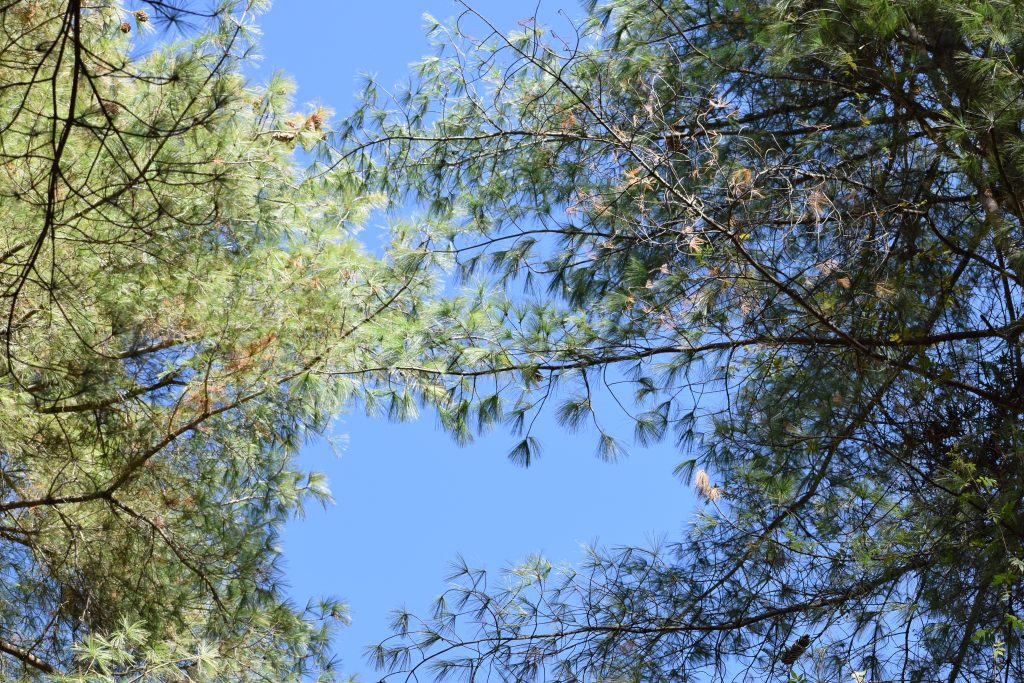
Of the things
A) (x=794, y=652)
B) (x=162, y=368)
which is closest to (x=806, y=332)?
(x=794, y=652)

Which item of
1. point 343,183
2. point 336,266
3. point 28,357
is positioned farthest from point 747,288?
point 28,357

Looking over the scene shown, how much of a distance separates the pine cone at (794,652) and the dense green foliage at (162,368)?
218 centimetres

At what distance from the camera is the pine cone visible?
3.61 metres

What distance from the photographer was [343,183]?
5430 millimetres

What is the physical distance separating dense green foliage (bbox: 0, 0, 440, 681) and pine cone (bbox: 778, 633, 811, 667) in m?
2.18

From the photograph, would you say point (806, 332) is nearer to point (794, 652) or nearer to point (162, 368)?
point (794, 652)

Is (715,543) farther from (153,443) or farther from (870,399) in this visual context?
(153,443)

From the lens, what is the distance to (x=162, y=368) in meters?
5.08

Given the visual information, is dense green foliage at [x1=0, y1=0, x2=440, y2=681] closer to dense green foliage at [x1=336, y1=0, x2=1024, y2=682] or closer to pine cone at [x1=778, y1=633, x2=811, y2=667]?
dense green foliage at [x1=336, y1=0, x2=1024, y2=682]

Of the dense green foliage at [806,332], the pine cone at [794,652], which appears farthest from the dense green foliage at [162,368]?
the pine cone at [794,652]

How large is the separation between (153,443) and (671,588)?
7.94 ft

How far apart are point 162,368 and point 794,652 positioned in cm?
335

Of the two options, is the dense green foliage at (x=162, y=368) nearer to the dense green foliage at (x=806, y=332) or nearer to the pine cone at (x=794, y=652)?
the dense green foliage at (x=806, y=332)

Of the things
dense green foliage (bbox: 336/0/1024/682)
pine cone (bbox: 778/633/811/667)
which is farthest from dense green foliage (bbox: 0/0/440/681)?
pine cone (bbox: 778/633/811/667)
